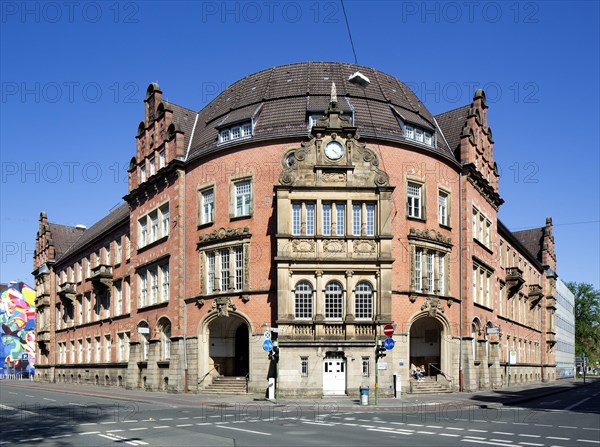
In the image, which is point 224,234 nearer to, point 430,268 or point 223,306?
point 223,306

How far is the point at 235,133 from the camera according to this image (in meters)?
43.4

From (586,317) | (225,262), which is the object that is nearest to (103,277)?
(225,262)

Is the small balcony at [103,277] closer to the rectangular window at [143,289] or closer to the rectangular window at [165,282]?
the rectangular window at [143,289]

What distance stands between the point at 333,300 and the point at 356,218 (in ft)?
15.8

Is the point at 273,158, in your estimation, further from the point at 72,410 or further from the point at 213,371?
the point at 72,410

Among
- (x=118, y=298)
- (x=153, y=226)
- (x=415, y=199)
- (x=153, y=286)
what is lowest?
(x=118, y=298)

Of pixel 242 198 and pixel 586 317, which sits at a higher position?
pixel 242 198

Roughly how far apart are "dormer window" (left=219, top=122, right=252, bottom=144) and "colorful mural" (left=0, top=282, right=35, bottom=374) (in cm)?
8567

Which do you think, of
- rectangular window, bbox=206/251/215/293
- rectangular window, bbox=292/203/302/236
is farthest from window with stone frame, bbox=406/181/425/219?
rectangular window, bbox=206/251/215/293

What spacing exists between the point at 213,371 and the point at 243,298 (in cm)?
586

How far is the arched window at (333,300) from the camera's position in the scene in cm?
3800

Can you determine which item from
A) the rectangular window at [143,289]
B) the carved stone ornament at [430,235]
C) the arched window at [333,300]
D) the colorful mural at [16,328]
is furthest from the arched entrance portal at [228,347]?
the colorful mural at [16,328]

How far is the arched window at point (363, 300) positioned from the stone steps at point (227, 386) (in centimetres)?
809

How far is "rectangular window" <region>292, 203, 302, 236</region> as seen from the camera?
38.8m
